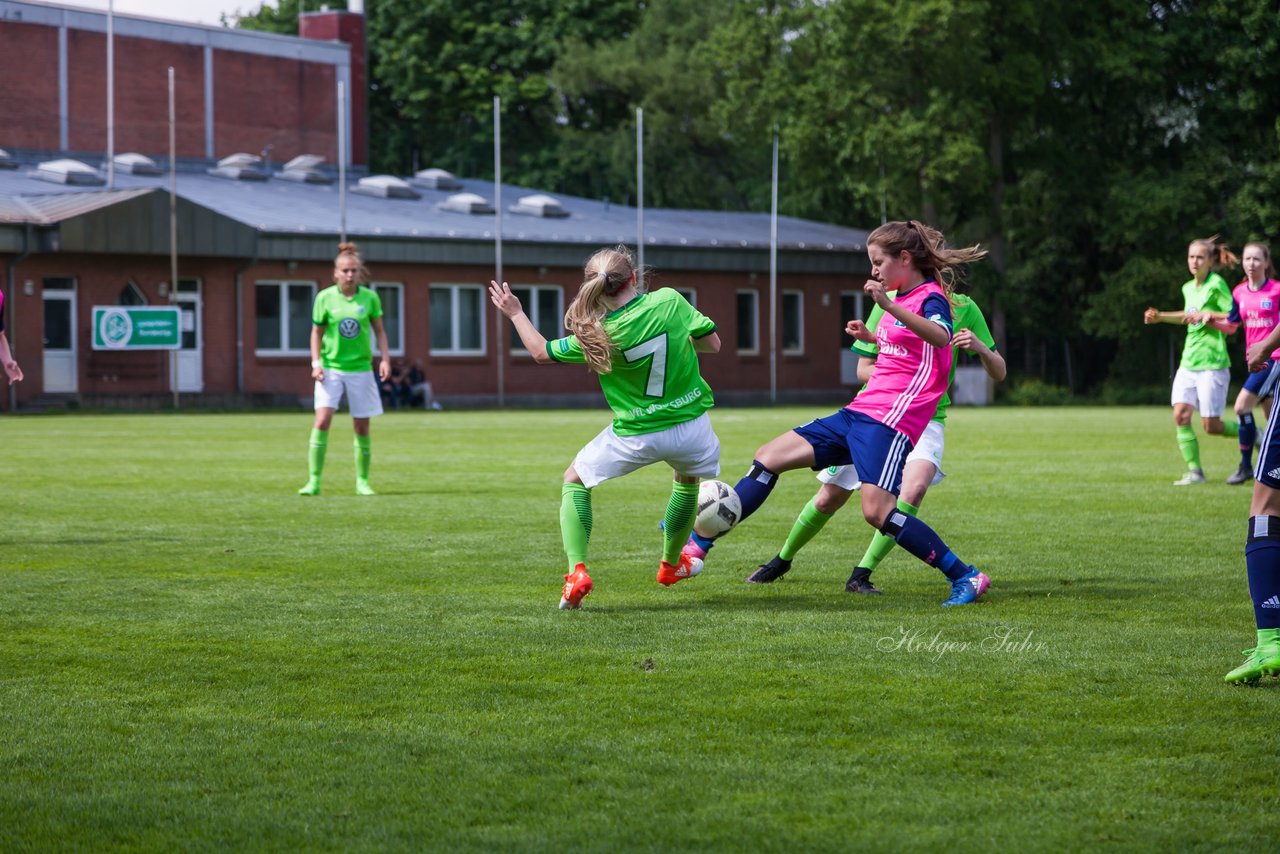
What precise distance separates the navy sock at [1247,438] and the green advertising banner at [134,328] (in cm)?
2913

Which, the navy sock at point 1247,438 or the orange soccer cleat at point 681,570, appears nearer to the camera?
the orange soccer cleat at point 681,570

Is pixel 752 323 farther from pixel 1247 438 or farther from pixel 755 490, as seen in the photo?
pixel 755 490

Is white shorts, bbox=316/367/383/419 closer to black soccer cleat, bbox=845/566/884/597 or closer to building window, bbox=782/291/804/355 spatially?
black soccer cleat, bbox=845/566/884/597

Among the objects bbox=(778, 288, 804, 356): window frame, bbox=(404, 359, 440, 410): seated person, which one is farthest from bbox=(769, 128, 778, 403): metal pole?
bbox=(404, 359, 440, 410): seated person

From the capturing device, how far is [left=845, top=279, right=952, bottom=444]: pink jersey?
8.02 metres

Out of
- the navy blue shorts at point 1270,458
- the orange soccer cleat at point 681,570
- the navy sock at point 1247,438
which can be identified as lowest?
the orange soccer cleat at point 681,570

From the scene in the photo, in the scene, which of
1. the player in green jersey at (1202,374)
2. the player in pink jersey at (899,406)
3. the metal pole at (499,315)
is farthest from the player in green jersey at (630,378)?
the metal pole at (499,315)

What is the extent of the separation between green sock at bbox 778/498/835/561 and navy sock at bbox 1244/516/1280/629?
286 centimetres

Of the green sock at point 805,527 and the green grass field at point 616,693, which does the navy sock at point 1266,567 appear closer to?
the green grass field at point 616,693

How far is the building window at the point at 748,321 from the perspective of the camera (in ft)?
168

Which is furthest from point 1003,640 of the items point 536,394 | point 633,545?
point 536,394

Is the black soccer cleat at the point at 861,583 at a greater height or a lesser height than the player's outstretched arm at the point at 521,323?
lesser

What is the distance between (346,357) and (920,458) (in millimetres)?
7678

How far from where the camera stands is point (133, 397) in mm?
40375
